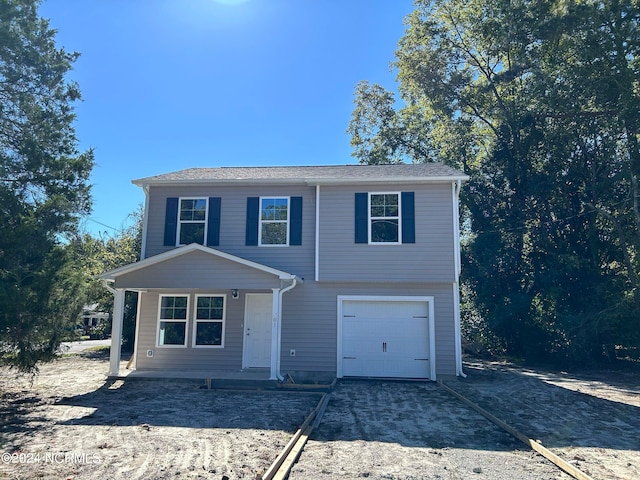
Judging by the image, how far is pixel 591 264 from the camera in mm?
14500

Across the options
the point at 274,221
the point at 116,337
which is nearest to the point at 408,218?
the point at 274,221

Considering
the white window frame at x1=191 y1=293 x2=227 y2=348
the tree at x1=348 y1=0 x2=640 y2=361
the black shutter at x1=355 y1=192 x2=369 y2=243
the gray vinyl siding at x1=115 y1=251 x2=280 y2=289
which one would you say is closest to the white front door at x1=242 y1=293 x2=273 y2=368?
the white window frame at x1=191 y1=293 x2=227 y2=348

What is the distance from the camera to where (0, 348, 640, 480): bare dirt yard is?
4824 mm

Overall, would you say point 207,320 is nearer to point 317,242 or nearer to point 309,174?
point 317,242

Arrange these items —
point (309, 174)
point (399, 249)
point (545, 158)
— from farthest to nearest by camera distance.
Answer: point (545, 158) < point (309, 174) < point (399, 249)

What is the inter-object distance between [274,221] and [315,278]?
1990 mm

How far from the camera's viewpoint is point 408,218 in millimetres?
11336

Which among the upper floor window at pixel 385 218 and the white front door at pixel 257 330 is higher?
the upper floor window at pixel 385 218

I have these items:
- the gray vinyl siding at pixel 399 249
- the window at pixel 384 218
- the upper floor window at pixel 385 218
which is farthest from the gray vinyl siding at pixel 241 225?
the window at pixel 384 218

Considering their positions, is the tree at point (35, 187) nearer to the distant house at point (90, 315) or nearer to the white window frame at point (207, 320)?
the distant house at point (90, 315)

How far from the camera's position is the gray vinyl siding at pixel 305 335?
11.2 m

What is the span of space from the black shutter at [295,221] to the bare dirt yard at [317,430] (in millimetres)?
3932

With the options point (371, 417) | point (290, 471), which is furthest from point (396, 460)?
point (371, 417)

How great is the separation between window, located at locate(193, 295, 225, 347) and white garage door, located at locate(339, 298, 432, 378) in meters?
3.31
